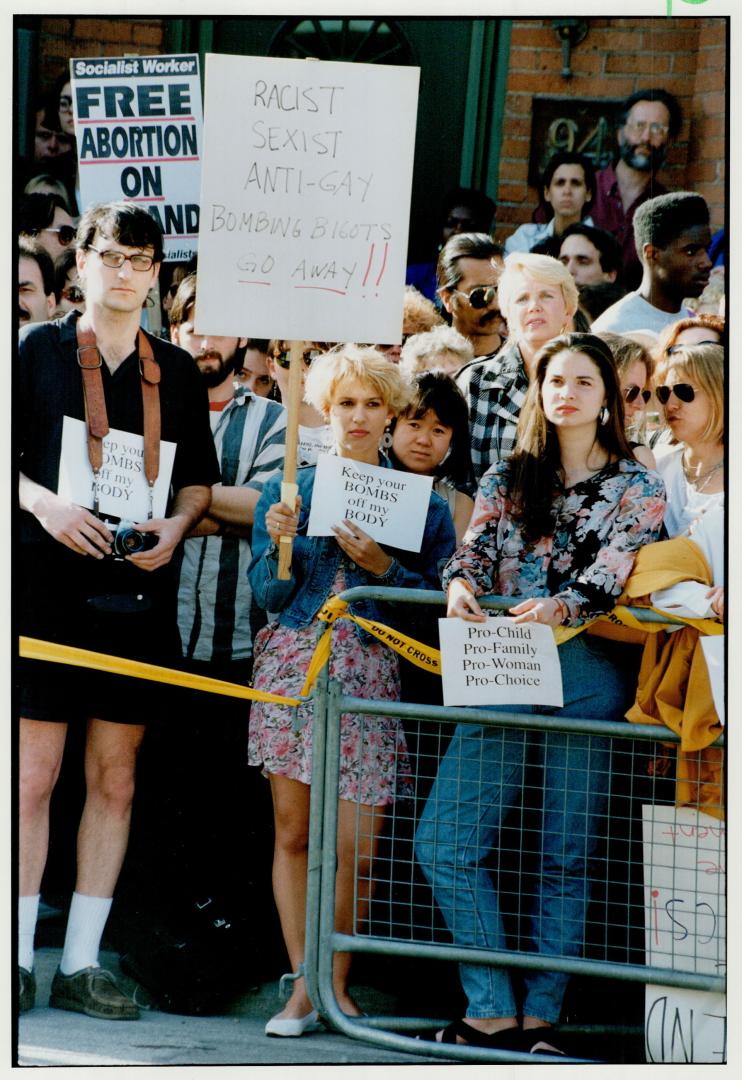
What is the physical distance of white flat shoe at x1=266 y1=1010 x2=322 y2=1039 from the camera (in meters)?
4.41

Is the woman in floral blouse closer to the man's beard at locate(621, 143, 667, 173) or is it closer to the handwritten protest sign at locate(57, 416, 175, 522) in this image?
the handwritten protest sign at locate(57, 416, 175, 522)

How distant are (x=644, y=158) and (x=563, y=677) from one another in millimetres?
2565

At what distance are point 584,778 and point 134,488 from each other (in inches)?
64.7

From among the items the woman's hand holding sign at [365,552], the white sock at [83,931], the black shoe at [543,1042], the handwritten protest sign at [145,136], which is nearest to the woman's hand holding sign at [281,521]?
the woman's hand holding sign at [365,552]

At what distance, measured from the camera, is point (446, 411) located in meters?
4.78

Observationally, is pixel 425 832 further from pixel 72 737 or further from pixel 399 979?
pixel 72 737

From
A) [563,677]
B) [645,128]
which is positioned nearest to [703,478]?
[563,677]

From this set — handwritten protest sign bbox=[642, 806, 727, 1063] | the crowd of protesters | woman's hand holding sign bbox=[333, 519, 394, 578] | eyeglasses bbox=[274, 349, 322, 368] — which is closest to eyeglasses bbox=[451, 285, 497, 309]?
the crowd of protesters

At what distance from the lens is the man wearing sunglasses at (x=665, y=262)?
17.7ft

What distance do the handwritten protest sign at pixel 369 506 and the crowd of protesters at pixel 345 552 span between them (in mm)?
65

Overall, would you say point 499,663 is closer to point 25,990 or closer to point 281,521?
point 281,521

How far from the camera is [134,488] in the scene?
15.2 ft

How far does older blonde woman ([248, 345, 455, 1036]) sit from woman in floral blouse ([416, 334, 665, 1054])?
252mm
